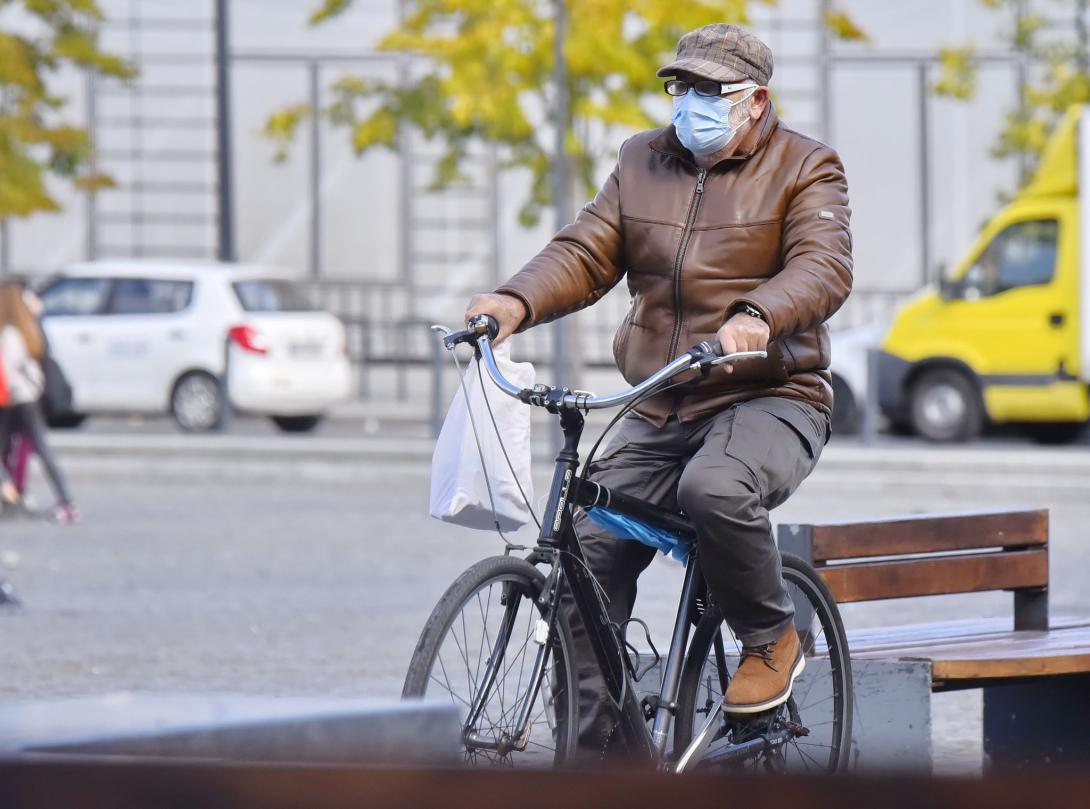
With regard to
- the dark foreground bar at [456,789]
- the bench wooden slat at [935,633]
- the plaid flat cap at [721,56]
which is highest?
the plaid flat cap at [721,56]

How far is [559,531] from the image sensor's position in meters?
3.64

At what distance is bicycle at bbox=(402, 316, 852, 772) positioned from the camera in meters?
3.39

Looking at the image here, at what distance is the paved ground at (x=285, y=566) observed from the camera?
6797 mm

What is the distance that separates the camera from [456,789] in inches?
40.9

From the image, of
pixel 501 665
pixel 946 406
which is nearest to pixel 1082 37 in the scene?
pixel 946 406

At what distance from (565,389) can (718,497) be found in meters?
0.34

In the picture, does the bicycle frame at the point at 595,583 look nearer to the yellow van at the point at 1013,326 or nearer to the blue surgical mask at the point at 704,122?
the blue surgical mask at the point at 704,122

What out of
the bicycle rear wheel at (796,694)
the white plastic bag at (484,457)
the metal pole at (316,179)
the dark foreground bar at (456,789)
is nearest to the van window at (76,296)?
the metal pole at (316,179)

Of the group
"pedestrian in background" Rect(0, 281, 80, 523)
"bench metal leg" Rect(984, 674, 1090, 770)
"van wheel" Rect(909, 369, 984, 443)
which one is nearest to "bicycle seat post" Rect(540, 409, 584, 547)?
"bench metal leg" Rect(984, 674, 1090, 770)

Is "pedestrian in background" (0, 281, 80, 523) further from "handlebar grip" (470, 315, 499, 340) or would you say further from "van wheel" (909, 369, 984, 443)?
"handlebar grip" (470, 315, 499, 340)

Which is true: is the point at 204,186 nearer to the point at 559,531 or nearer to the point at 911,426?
the point at 911,426

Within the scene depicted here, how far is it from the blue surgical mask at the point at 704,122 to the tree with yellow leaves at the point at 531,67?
16.1m

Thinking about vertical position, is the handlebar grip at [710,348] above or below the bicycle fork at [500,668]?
above

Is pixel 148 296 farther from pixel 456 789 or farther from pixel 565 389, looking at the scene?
pixel 456 789
